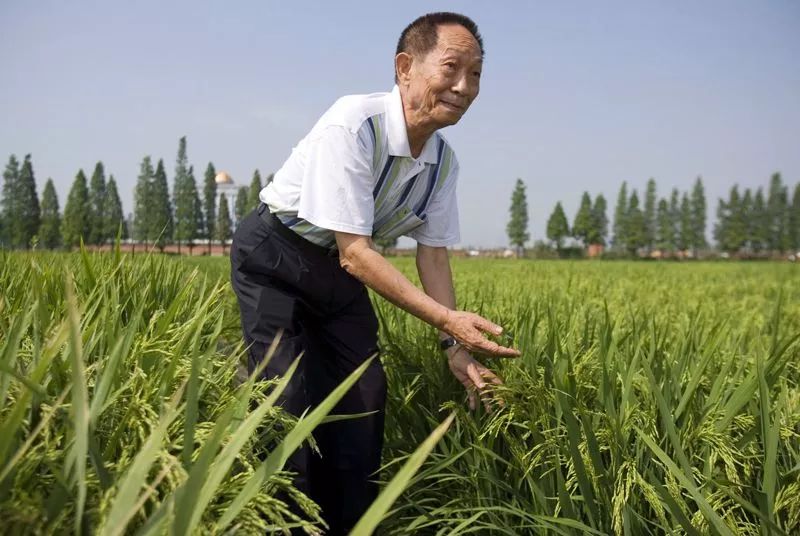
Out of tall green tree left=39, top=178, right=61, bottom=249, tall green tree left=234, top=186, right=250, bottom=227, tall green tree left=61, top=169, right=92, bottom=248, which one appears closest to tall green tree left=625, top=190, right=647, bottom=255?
tall green tree left=234, top=186, right=250, bottom=227

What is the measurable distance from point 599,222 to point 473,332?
80279 mm

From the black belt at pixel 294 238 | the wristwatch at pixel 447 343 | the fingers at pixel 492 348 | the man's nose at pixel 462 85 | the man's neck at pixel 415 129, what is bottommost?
the wristwatch at pixel 447 343

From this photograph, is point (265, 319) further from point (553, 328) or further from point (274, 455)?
point (274, 455)

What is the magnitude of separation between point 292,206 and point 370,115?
40 centimetres

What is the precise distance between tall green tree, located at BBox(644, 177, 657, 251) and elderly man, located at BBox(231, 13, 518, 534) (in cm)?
8054

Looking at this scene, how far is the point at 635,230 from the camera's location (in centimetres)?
7581

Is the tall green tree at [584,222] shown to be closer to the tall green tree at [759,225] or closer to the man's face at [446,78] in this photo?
the tall green tree at [759,225]

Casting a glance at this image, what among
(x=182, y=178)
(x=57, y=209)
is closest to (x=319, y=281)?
(x=182, y=178)

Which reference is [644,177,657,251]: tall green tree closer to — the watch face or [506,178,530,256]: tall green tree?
[506,178,530,256]: tall green tree

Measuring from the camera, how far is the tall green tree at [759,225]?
76125mm

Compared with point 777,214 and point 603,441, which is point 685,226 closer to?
point 777,214

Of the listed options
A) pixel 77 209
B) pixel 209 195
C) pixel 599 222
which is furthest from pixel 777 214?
pixel 77 209

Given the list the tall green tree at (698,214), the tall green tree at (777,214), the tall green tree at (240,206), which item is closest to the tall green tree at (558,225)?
the tall green tree at (698,214)

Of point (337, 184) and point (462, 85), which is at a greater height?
point (462, 85)
